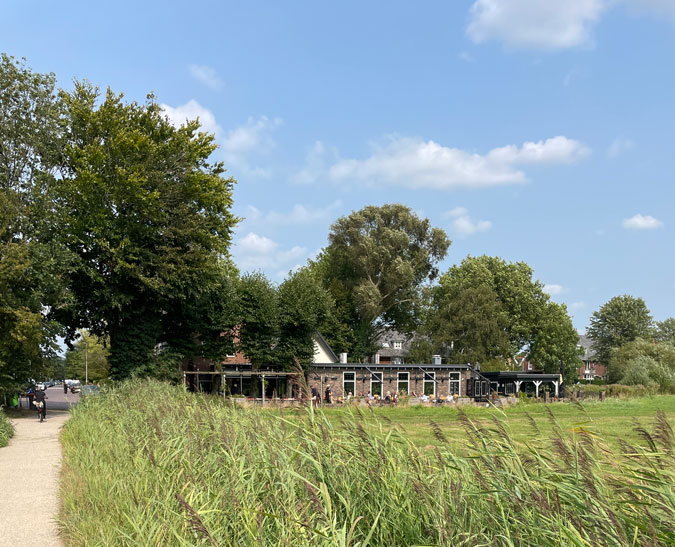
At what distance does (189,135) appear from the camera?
37469 mm

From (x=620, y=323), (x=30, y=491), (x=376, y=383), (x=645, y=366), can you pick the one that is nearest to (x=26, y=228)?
(x=30, y=491)

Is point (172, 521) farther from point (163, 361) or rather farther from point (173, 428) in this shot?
point (163, 361)

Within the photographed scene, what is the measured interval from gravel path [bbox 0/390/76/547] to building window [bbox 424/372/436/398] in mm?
36765

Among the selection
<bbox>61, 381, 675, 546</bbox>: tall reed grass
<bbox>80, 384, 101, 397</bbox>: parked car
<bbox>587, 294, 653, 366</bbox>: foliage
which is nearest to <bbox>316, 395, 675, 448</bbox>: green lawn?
<bbox>61, 381, 675, 546</bbox>: tall reed grass

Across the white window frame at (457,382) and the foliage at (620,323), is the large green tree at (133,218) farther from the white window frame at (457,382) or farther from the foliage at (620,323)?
the foliage at (620,323)

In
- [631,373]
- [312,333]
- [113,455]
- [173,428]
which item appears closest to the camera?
[173,428]

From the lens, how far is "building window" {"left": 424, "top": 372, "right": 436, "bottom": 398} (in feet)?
173

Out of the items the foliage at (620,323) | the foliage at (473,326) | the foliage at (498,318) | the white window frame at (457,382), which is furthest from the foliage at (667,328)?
the white window frame at (457,382)

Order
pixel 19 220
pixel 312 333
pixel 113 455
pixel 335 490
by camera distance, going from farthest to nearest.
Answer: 1. pixel 312 333
2. pixel 19 220
3. pixel 113 455
4. pixel 335 490

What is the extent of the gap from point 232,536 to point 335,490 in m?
1.00

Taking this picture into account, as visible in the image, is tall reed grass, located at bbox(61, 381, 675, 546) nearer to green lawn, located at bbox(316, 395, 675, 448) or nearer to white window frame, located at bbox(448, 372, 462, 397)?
green lawn, located at bbox(316, 395, 675, 448)

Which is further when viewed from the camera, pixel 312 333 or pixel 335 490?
pixel 312 333

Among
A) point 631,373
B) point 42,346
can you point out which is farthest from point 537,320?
point 42,346

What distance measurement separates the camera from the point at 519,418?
93.8 ft
